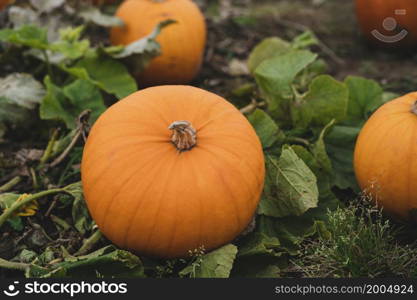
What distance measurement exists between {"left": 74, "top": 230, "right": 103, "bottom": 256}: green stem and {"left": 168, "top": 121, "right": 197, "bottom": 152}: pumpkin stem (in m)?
0.58

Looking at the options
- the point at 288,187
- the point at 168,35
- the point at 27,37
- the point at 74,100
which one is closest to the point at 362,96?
the point at 288,187

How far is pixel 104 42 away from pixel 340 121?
2.12 m

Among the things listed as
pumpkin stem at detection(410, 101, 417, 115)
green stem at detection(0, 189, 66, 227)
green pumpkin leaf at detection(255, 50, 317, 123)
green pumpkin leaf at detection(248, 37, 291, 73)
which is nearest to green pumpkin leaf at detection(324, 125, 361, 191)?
green pumpkin leaf at detection(255, 50, 317, 123)

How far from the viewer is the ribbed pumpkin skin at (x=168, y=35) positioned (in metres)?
4.15

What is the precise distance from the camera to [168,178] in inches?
103

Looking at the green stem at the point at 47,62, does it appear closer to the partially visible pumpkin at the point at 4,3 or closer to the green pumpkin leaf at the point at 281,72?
the partially visible pumpkin at the point at 4,3

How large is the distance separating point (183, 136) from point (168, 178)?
19cm

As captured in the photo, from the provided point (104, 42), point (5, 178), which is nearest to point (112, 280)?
point (5, 178)

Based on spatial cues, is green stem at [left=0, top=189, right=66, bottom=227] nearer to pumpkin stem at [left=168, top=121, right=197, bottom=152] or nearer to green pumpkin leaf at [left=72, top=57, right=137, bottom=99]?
pumpkin stem at [left=168, top=121, right=197, bottom=152]

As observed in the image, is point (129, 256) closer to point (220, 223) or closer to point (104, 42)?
point (220, 223)

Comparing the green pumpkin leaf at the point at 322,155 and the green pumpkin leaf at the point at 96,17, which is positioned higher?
the green pumpkin leaf at the point at 96,17

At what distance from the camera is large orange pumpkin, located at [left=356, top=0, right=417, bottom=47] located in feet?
15.4

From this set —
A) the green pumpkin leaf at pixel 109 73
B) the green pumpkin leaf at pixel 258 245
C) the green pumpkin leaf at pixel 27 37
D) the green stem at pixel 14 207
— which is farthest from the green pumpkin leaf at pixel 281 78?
the green stem at pixel 14 207

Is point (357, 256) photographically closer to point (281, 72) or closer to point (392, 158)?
point (392, 158)
